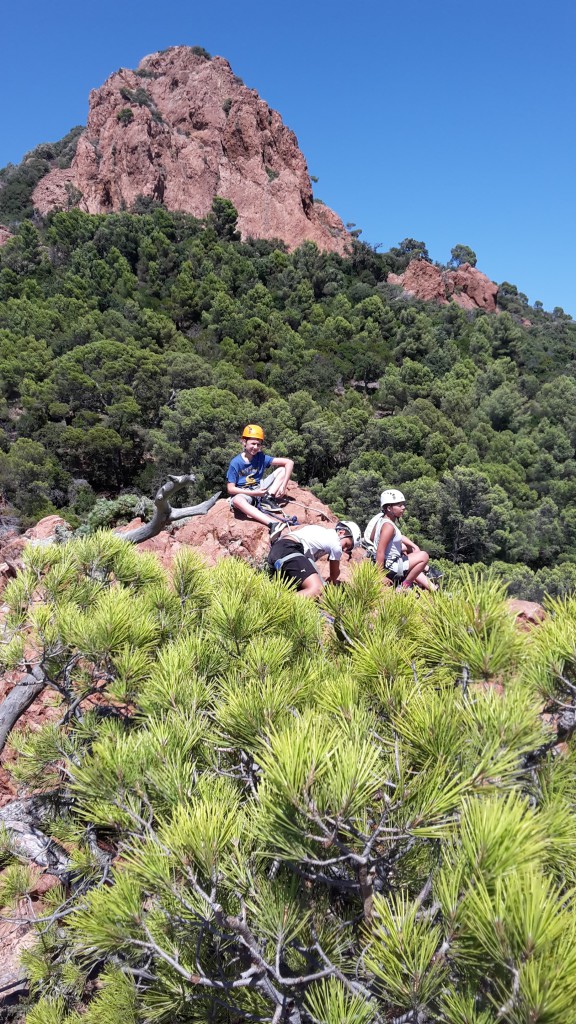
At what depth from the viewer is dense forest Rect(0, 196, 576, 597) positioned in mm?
16484

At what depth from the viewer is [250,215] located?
39688 millimetres

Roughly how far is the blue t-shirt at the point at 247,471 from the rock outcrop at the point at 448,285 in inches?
1486

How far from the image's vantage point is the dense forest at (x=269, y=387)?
16484 millimetres

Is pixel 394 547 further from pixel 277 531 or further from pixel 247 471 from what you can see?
pixel 247 471

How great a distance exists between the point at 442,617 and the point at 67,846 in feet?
6.70

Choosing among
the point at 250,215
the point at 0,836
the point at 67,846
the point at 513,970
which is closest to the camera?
the point at 513,970

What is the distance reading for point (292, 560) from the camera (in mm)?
2889

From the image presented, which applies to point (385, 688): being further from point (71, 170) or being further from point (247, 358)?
point (71, 170)

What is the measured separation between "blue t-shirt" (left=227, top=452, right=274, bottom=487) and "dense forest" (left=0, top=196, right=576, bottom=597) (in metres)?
5.03

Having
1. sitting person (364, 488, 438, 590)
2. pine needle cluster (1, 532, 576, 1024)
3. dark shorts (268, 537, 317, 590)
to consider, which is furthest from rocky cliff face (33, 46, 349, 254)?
pine needle cluster (1, 532, 576, 1024)

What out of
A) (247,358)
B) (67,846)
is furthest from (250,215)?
(67,846)

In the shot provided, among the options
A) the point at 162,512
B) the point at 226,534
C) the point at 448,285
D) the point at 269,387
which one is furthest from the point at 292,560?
the point at 448,285

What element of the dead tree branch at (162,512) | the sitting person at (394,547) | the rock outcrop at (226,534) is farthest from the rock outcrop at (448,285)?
the sitting person at (394,547)

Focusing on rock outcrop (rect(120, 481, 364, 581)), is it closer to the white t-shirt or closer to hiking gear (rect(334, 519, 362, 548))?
hiking gear (rect(334, 519, 362, 548))
